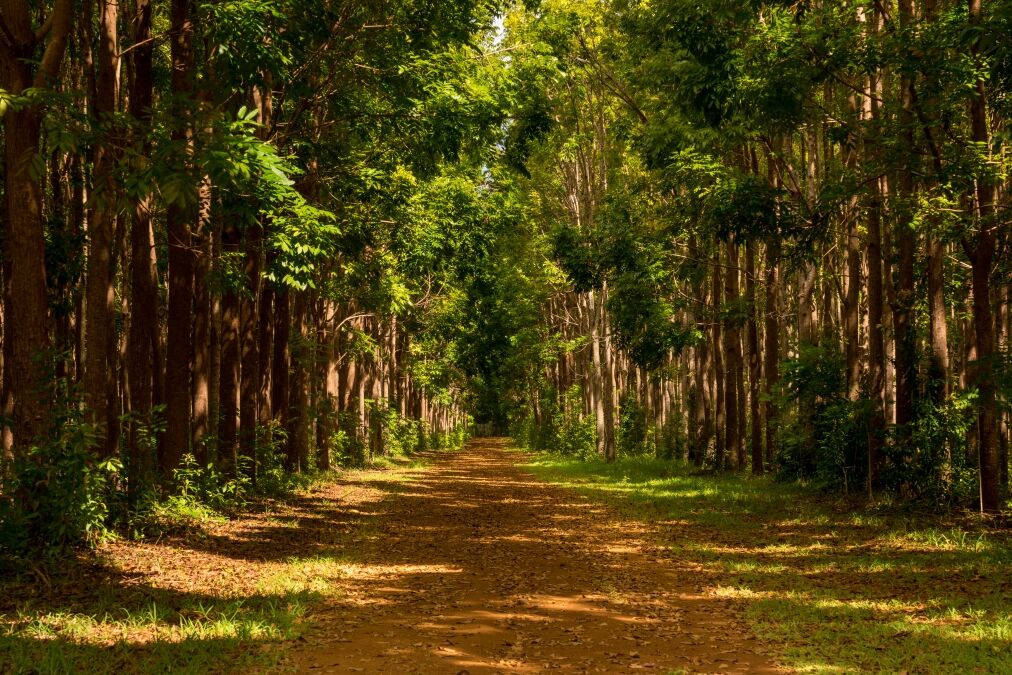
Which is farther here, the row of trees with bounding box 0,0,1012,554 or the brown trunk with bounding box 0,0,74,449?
the row of trees with bounding box 0,0,1012,554

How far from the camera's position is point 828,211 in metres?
15.4

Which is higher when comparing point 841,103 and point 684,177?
point 841,103

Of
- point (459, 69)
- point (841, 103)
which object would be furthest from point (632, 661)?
point (841, 103)

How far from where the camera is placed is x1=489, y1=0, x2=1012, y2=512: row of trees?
44.4ft

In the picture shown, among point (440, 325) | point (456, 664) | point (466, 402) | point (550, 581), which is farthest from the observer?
point (466, 402)

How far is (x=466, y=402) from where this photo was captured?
3878 inches

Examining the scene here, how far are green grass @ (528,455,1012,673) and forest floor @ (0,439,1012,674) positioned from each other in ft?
0.13

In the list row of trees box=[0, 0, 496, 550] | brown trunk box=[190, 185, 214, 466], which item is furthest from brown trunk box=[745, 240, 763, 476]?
brown trunk box=[190, 185, 214, 466]

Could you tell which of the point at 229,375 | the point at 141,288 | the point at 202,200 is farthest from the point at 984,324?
the point at 229,375

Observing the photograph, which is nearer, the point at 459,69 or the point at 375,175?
the point at 459,69

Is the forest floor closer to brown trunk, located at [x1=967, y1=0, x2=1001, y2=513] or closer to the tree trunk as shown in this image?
brown trunk, located at [x1=967, y1=0, x2=1001, y2=513]

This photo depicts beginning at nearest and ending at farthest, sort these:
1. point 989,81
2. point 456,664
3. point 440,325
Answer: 1. point 456,664
2. point 989,81
3. point 440,325

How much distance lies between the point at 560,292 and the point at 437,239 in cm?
2137

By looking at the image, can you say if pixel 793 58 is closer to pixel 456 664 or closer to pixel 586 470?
pixel 456 664
